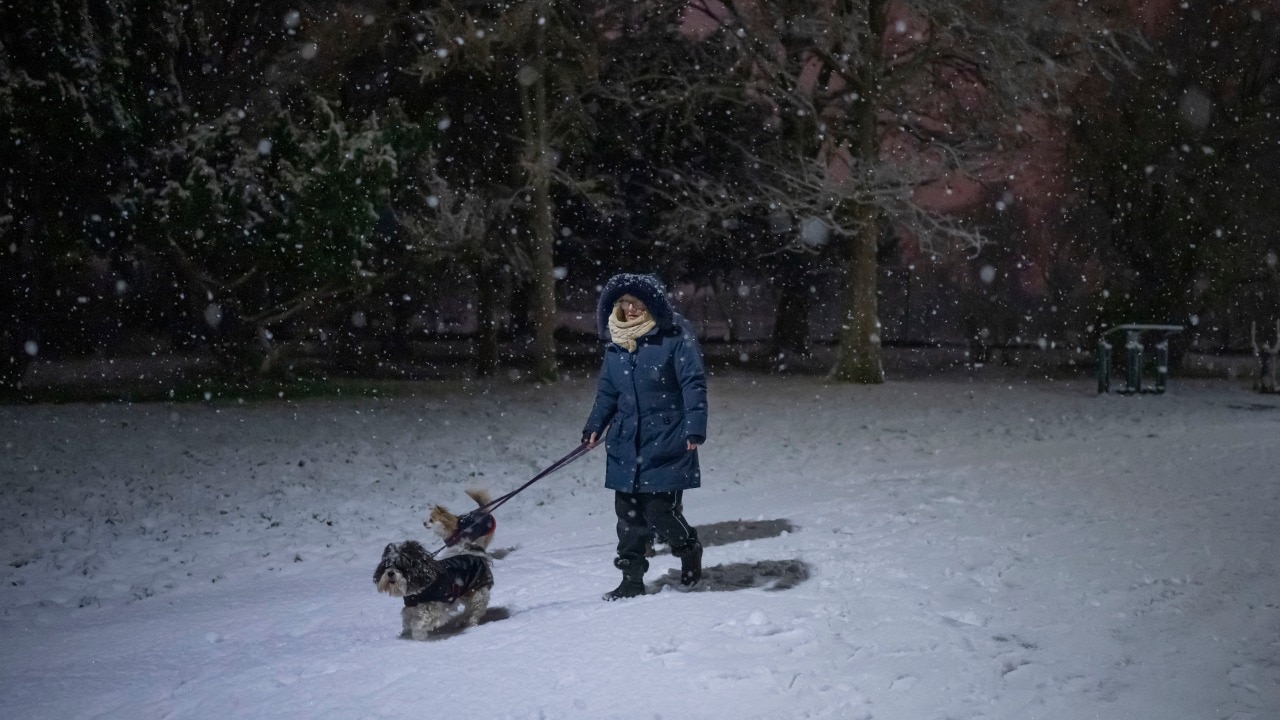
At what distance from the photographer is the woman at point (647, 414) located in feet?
19.0

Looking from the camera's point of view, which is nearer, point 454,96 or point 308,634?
point 308,634

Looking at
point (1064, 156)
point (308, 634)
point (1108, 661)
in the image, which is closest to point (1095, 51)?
point (1064, 156)

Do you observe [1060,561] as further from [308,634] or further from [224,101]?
[224,101]

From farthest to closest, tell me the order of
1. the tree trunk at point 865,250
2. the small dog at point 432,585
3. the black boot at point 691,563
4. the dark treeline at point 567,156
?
the tree trunk at point 865,250 → the dark treeline at point 567,156 → the black boot at point 691,563 → the small dog at point 432,585

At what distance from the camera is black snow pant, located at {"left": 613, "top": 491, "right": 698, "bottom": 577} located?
5934 millimetres

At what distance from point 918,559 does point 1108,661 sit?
2.02 m

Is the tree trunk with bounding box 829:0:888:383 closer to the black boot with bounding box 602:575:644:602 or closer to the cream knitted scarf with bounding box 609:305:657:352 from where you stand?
the cream knitted scarf with bounding box 609:305:657:352

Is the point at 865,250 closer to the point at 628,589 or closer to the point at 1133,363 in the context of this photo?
the point at 1133,363

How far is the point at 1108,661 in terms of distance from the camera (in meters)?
4.82

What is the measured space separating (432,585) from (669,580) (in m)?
1.84

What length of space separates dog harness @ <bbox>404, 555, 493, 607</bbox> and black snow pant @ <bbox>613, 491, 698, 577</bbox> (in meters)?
0.85

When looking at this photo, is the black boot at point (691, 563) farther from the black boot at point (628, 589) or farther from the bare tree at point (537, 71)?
the bare tree at point (537, 71)

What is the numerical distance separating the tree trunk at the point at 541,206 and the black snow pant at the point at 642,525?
17241mm

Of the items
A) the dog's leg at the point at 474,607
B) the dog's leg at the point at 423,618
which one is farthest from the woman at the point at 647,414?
the dog's leg at the point at 423,618
